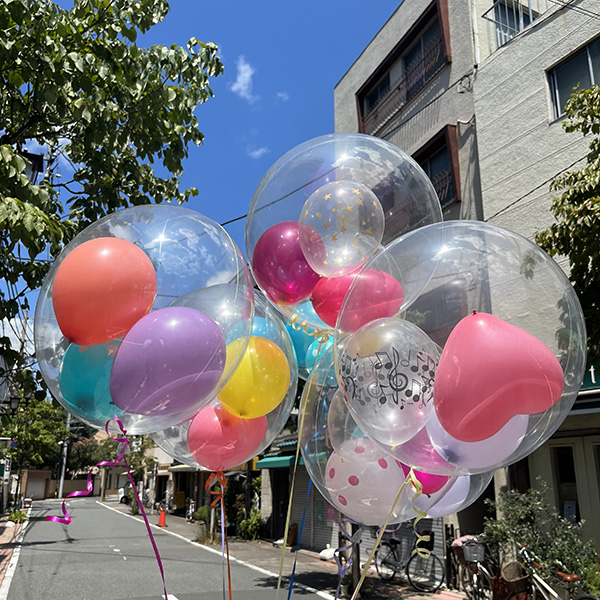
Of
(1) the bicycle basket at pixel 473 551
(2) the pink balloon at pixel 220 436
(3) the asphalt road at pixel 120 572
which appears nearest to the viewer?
(2) the pink balloon at pixel 220 436

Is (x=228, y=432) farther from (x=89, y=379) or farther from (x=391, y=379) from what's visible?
(x=391, y=379)

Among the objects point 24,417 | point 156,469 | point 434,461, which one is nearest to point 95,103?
point 434,461

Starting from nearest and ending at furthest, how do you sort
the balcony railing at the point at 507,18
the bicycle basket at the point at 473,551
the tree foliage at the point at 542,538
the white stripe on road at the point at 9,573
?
the tree foliage at the point at 542,538 < the bicycle basket at the point at 473,551 < the white stripe on road at the point at 9,573 < the balcony railing at the point at 507,18

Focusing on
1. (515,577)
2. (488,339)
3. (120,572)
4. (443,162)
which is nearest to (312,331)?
(488,339)

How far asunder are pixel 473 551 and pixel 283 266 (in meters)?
7.11

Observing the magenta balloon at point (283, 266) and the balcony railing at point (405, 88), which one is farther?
the balcony railing at point (405, 88)

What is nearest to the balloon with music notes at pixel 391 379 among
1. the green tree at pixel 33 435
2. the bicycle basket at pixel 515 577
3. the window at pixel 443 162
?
the bicycle basket at pixel 515 577

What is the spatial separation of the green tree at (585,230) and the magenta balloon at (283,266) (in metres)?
3.68

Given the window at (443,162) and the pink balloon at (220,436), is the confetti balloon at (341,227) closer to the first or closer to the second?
the pink balloon at (220,436)

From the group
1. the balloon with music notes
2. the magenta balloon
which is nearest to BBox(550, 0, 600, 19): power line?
the magenta balloon

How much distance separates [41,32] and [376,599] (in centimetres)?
965

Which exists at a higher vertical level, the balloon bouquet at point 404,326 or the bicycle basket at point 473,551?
the balloon bouquet at point 404,326

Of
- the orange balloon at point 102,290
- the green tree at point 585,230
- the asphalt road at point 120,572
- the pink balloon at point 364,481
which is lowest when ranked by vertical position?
the asphalt road at point 120,572

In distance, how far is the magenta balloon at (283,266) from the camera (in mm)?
3277
